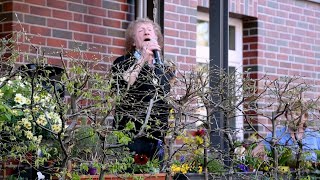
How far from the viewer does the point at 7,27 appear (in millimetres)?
6562

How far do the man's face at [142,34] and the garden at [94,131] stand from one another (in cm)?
54

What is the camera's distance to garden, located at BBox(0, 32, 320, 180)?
4.36 m

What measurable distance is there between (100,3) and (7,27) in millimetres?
1032

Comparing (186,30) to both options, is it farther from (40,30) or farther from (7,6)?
(7,6)

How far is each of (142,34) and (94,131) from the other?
2.11 metres

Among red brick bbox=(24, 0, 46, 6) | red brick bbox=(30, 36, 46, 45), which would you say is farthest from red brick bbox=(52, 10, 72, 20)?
red brick bbox=(30, 36, 46, 45)

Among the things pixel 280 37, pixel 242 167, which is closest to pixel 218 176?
pixel 242 167

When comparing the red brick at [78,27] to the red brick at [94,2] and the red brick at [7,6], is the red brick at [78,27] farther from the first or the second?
the red brick at [7,6]

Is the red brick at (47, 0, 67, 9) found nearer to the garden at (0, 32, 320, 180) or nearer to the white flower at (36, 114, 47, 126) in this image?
the garden at (0, 32, 320, 180)

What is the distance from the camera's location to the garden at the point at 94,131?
14.3ft

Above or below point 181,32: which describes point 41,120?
below

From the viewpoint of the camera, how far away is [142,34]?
641 centimetres

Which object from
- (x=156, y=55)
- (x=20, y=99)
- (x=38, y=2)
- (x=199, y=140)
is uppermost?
(x=38, y=2)

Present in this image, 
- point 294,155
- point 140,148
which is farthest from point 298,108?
point 140,148
